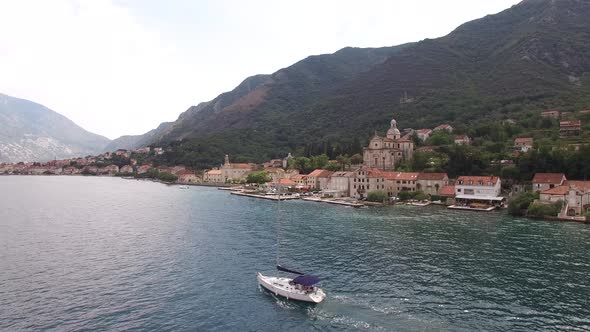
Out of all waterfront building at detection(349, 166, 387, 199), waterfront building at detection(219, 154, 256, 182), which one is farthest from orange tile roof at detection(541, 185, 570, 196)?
waterfront building at detection(219, 154, 256, 182)

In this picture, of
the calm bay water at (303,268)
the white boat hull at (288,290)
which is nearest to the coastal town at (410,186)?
the calm bay water at (303,268)

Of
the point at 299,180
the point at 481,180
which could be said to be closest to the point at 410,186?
the point at 481,180

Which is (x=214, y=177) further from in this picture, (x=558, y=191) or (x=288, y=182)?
(x=558, y=191)

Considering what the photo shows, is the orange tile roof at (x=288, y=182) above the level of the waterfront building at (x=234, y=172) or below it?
below

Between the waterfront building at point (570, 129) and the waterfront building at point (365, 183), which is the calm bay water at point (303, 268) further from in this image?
the waterfront building at point (570, 129)

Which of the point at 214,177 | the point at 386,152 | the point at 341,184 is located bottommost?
the point at 341,184

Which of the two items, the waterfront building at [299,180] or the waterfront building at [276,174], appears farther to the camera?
the waterfront building at [276,174]

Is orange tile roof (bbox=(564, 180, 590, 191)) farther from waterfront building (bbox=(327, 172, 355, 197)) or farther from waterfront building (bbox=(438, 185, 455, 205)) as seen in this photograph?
waterfront building (bbox=(327, 172, 355, 197))
